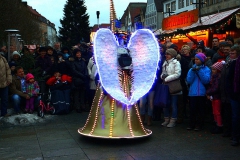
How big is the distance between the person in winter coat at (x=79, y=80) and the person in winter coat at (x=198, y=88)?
381 cm

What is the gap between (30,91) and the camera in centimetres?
966

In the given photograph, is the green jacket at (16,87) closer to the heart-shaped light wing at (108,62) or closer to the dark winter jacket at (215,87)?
the heart-shaped light wing at (108,62)

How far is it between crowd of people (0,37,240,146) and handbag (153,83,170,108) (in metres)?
0.16

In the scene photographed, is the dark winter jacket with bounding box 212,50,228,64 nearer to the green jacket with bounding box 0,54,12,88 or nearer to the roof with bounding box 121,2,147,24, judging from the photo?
the green jacket with bounding box 0,54,12,88

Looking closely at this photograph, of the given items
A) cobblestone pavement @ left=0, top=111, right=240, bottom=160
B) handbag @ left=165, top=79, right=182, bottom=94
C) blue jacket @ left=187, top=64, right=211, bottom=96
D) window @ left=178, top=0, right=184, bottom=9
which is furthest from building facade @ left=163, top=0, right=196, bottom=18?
cobblestone pavement @ left=0, top=111, right=240, bottom=160

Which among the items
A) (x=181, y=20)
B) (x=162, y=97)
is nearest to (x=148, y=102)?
(x=162, y=97)

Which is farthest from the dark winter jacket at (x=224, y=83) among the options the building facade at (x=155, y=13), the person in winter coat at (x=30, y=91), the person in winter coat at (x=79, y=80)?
the building facade at (x=155, y=13)

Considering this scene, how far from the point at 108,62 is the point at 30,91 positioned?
3998 millimetres

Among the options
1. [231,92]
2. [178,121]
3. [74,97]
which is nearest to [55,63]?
[74,97]

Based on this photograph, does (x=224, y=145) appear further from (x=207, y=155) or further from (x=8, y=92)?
(x=8, y=92)

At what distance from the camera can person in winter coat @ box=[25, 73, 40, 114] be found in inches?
379

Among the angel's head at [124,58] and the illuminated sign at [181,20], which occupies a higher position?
the illuminated sign at [181,20]

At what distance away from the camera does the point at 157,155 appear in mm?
5699

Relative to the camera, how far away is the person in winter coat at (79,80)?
10352 mm
